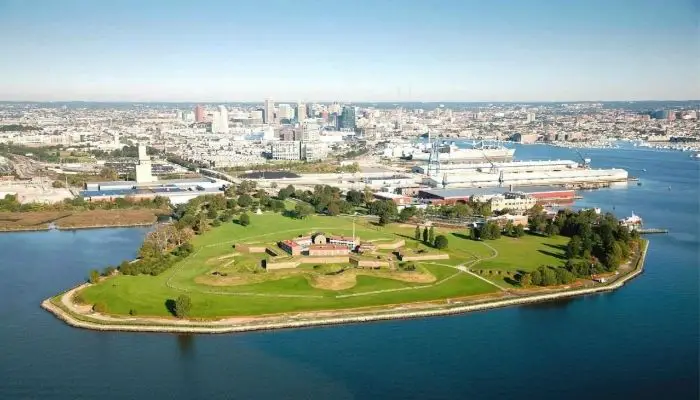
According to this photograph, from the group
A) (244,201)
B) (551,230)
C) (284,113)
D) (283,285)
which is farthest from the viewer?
(284,113)

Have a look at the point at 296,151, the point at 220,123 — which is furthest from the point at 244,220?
the point at 220,123

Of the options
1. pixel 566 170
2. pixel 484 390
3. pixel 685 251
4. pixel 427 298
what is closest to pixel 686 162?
pixel 566 170

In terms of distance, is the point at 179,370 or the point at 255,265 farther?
the point at 255,265

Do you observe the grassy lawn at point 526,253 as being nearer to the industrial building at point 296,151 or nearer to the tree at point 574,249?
the tree at point 574,249

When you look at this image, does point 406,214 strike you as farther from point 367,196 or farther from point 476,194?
point 476,194

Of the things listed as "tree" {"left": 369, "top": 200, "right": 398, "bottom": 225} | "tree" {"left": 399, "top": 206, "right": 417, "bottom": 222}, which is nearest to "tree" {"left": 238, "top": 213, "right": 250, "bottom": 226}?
"tree" {"left": 369, "top": 200, "right": 398, "bottom": 225}

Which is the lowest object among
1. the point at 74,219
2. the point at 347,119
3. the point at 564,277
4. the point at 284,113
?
the point at 74,219

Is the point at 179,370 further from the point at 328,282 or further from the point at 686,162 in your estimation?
the point at 686,162

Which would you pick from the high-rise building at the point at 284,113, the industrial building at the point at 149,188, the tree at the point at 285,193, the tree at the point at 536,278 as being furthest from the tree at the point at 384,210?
the high-rise building at the point at 284,113
